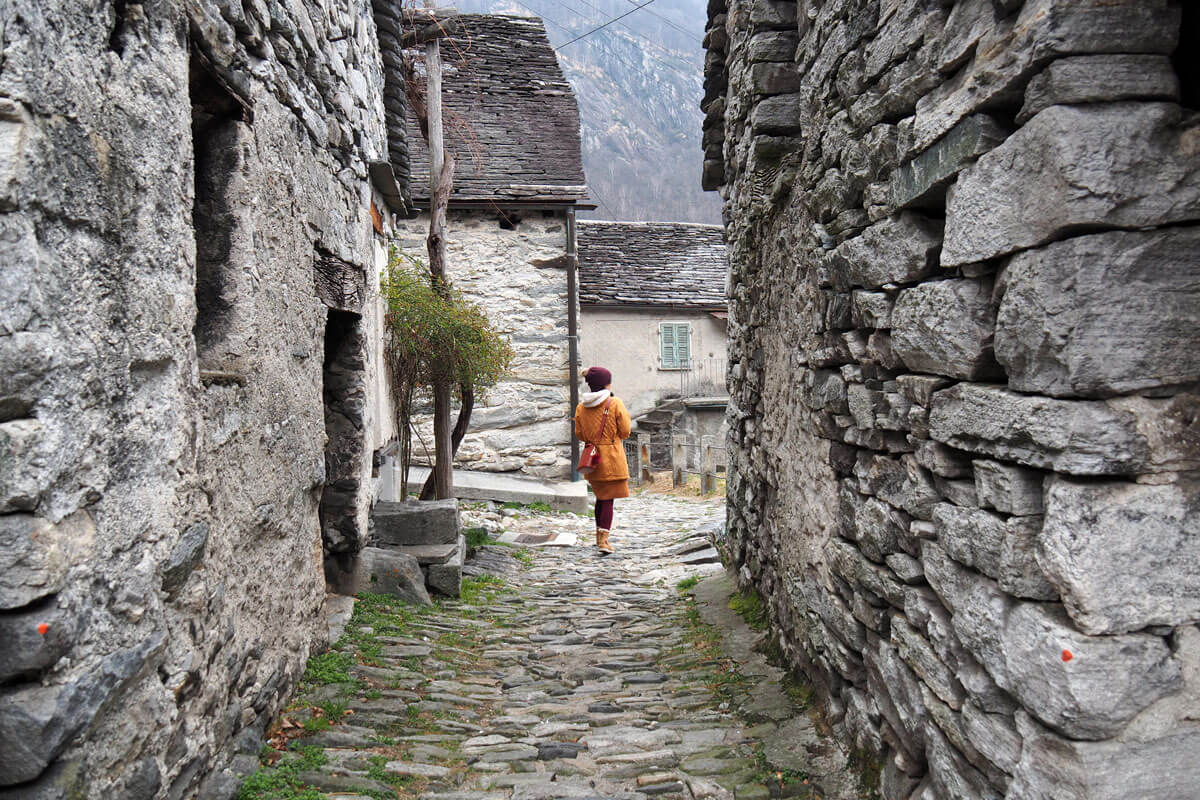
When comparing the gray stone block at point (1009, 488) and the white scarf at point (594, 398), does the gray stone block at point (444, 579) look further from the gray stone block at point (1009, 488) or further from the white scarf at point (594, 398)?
the gray stone block at point (1009, 488)

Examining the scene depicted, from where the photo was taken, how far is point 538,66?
45.0 ft

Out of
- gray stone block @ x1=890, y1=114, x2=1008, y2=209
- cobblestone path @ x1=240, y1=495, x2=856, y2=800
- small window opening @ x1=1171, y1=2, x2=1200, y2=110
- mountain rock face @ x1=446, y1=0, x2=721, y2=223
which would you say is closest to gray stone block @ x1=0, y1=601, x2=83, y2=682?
cobblestone path @ x1=240, y1=495, x2=856, y2=800

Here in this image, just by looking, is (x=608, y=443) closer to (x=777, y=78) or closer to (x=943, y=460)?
(x=777, y=78)

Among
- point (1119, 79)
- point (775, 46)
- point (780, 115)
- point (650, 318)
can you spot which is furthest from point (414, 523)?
point (650, 318)

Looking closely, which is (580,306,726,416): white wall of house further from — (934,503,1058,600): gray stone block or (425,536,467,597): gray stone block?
(934,503,1058,600): gray stone block

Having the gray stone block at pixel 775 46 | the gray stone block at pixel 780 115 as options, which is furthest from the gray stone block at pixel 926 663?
the gray stone block at pixel 775 46

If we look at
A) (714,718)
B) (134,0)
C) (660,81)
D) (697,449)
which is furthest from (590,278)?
(660,81)

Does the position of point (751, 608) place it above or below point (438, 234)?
below

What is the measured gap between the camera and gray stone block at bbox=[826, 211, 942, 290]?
225 cm

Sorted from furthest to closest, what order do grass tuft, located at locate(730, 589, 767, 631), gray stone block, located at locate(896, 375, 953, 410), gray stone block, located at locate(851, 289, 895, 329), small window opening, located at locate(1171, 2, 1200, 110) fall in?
grass tuft, located at locate(730, 589, 767, 631), gray stone block, located at locate(851, 289, 895, 329), gray stone block, located at locate(896, 375, 953, 410), small window opening, located at locate(1171, 2, 1200, 110)

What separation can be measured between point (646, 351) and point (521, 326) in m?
7.04

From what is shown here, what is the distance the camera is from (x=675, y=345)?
1853cm

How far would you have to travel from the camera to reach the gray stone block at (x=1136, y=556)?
1.57 metres

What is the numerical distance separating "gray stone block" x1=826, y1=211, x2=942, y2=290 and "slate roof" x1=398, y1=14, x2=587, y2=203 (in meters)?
9.00
